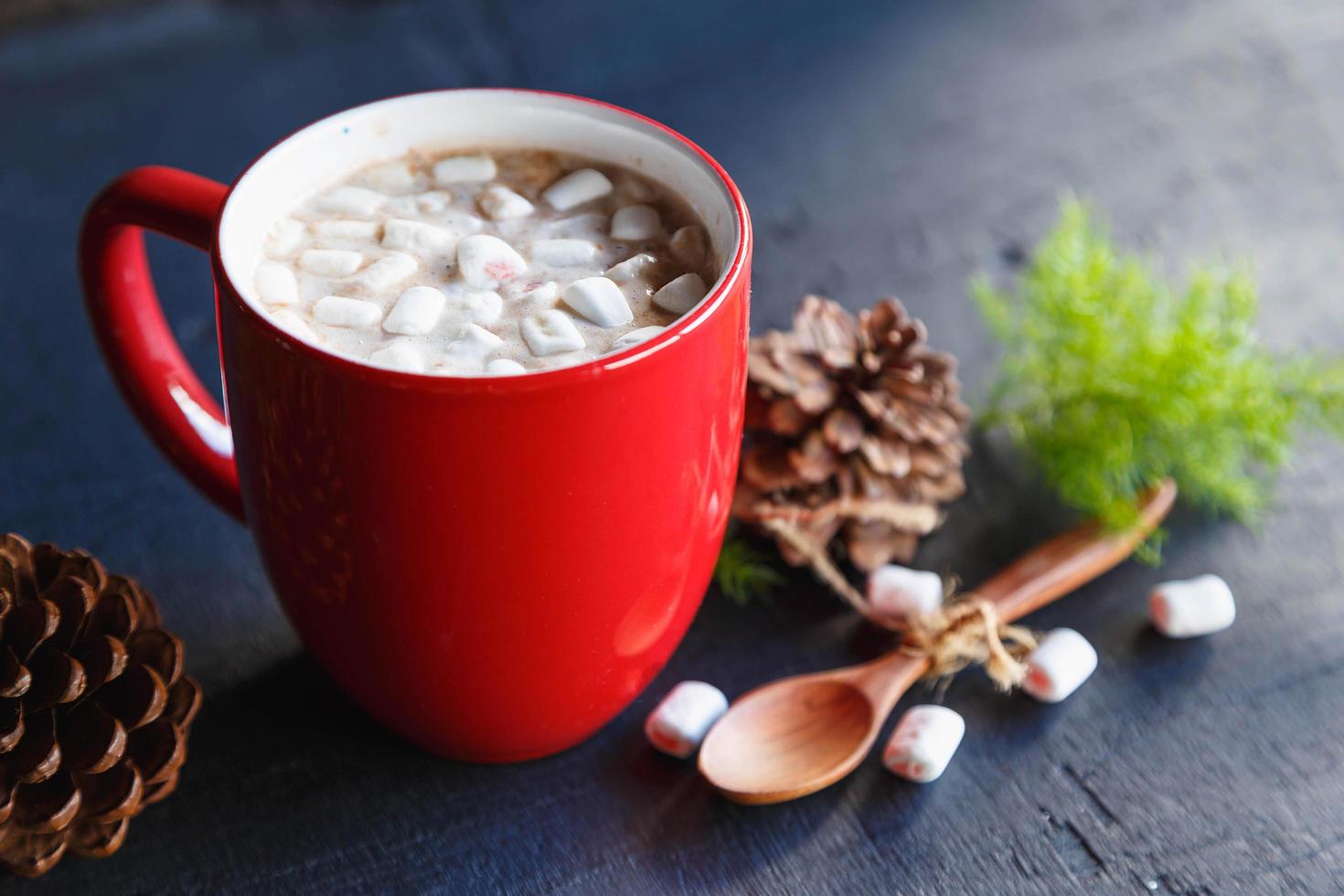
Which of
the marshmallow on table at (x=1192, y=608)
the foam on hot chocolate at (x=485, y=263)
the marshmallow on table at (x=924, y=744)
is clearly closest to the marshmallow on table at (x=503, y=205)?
the foam on hot chocolate at (x=485, y=263)

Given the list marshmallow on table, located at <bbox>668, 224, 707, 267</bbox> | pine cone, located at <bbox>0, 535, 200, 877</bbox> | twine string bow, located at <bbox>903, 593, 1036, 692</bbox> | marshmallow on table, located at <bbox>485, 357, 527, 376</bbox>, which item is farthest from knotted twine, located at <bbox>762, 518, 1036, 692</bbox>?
pine cone, located at <bbox>0, 535, 200, 877</bbox>

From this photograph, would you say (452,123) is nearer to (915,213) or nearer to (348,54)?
(915,213)

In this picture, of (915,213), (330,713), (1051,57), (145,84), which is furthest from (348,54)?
(330,713)

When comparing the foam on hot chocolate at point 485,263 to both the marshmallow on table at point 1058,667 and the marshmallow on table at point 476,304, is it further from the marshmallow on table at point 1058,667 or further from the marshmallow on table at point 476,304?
the marshmallow on table at point 1058,667

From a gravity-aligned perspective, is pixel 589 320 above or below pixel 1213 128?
above

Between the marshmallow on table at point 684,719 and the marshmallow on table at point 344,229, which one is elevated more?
the marshmallow on table at point 344,229

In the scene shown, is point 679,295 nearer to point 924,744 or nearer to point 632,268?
point 632,268

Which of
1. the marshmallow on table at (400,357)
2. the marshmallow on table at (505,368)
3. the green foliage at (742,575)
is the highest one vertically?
the marshmallow on table at (505,368)
